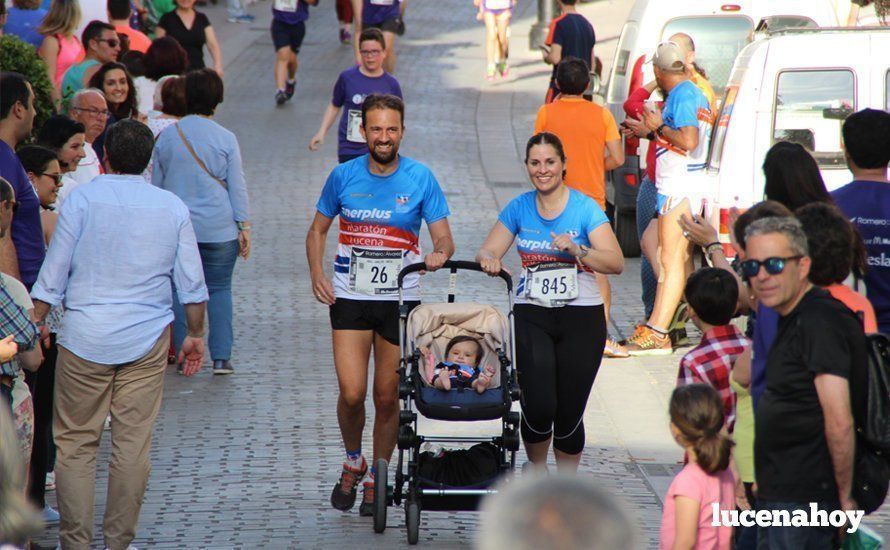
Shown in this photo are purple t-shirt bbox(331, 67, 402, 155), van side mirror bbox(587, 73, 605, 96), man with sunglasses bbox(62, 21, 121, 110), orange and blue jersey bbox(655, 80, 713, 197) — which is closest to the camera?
orange and blue jersey bbox(655, 80, 713, 197)

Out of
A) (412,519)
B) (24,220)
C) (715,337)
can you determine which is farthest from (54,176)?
(715,337)

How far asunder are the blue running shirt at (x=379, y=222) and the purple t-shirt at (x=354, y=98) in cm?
416

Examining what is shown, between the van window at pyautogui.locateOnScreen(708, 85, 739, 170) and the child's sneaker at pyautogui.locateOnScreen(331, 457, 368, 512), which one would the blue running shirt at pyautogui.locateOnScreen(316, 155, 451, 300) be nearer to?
the child's sneaker at pyautogui.locateOnScreen(331, 457, 368, 512)

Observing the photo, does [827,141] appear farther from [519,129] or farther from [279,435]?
[519,129]

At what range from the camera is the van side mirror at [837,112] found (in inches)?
366

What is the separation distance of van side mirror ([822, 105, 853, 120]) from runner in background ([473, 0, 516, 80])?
12.9 m

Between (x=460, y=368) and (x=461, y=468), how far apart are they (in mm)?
459

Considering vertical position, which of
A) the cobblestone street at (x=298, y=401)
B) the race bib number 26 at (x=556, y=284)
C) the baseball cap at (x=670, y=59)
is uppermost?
the baseball cap at (x=670, y=59)

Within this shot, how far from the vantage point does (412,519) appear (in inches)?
257

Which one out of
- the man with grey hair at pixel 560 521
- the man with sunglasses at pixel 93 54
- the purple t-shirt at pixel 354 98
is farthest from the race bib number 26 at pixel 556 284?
the man with sunglasses at pixel 93 54

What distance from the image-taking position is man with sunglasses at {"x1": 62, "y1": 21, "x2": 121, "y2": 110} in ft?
35.1

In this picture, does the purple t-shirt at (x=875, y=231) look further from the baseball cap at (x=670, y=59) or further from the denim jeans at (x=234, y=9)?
the denim jeans at (x=234, y=9)

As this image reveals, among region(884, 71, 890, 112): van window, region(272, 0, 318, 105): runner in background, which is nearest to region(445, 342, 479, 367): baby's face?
region(884, 71, 890, 112): van window

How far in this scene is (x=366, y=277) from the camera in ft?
23.0
